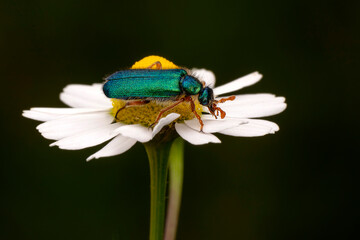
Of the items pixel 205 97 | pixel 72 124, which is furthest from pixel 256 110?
pixel 72 124

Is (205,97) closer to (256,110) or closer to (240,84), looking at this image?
(256,110)

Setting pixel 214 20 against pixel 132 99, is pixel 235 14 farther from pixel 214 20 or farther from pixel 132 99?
pixel 132 99

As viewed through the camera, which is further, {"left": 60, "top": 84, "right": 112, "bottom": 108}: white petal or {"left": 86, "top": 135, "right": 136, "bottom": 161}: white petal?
{"left": 60, "top": 84, "right": 112, "bottom": 108}: white petal

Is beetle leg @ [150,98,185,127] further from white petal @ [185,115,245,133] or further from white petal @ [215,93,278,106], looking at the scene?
white petal @ [215,93,278,106]

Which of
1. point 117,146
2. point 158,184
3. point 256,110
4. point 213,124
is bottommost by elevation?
point 158,184

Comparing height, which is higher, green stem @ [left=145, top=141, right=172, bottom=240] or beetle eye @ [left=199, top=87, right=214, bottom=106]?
beetle eye @ [left=199, top=87, right=214, bottom=106]

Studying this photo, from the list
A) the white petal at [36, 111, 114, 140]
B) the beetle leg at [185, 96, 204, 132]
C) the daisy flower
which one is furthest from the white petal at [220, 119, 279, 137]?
the white petal at [36, 111, 114, 140]
